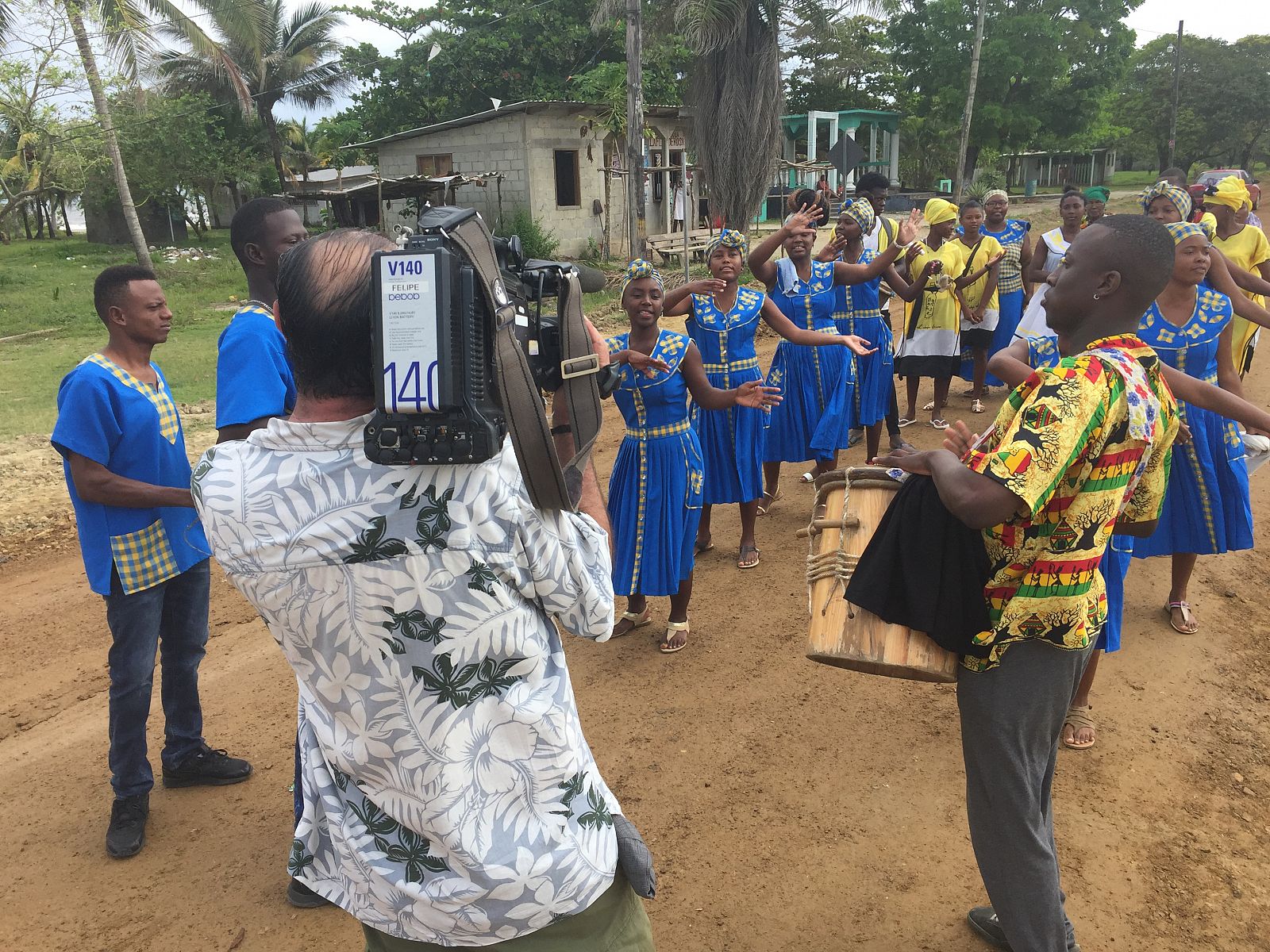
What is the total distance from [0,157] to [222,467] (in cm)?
3320

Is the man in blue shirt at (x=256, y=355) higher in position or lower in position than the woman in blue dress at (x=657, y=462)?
higher

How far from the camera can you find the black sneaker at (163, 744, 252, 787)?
3613 mm

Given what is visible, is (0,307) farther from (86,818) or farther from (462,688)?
(462,688)

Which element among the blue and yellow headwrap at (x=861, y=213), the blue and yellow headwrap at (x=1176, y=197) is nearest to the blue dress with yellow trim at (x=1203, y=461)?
the blue and yellow headwrap at (x=1176, y=197)

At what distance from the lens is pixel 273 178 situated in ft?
100

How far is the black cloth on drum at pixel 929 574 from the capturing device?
2.17 meters

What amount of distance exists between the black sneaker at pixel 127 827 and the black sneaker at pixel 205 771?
0.83ft

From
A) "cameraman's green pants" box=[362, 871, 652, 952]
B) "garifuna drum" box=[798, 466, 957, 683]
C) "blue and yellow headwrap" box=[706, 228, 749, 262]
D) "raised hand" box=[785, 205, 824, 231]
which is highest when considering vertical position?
"raised hand" box=[785, 205, 824, 231]

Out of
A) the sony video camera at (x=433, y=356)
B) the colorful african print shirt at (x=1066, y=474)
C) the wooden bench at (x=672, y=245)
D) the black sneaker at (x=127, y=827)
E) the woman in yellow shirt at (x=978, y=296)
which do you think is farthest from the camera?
the wooden bench at (x=672, y=245)

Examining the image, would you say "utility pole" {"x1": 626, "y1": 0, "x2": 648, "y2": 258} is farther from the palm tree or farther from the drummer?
the palm tree

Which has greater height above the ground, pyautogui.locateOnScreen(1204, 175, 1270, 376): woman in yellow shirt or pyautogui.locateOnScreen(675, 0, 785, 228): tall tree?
pyautogui.locateOnScreen(675, 0, 785, 228): tall tree

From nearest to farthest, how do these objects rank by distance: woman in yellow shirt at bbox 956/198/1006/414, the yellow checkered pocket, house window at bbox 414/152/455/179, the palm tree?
the yellow checkered pocket → woman in yellow shirt at bbox 956/198/1006/414 → house window at bbox 414/152/455/179 → the palm tree

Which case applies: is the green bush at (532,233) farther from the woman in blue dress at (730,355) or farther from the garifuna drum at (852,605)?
the garifuna drum at (852,605)

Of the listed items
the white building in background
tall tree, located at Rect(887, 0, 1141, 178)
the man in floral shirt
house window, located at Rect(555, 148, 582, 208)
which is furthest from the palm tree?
the man in floral shirt
